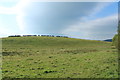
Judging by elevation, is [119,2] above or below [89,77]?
above

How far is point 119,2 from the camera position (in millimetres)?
22078

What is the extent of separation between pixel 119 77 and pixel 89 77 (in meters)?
2.71

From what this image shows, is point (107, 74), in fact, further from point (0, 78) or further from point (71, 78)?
point (0, 78)

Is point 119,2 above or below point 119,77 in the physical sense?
above

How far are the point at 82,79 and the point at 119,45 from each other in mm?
20301

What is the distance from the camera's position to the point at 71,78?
1288cm

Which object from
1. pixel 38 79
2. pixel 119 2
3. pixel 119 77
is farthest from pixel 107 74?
pixel 119 2

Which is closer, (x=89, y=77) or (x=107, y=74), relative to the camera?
(x=89, y=77)

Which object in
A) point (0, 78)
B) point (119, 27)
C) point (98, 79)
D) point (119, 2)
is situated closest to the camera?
point (98, 79)

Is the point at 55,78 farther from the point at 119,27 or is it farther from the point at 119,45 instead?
the point at 119,45

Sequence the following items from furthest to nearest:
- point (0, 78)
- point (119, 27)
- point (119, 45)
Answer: point (119, 45), point (119, 27), point (0, 78)

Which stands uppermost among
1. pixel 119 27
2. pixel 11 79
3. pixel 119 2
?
pixel 119 2

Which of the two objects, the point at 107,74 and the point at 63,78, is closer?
the point at 63,78

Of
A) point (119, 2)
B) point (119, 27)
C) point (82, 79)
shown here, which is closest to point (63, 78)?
point (82, 79)
